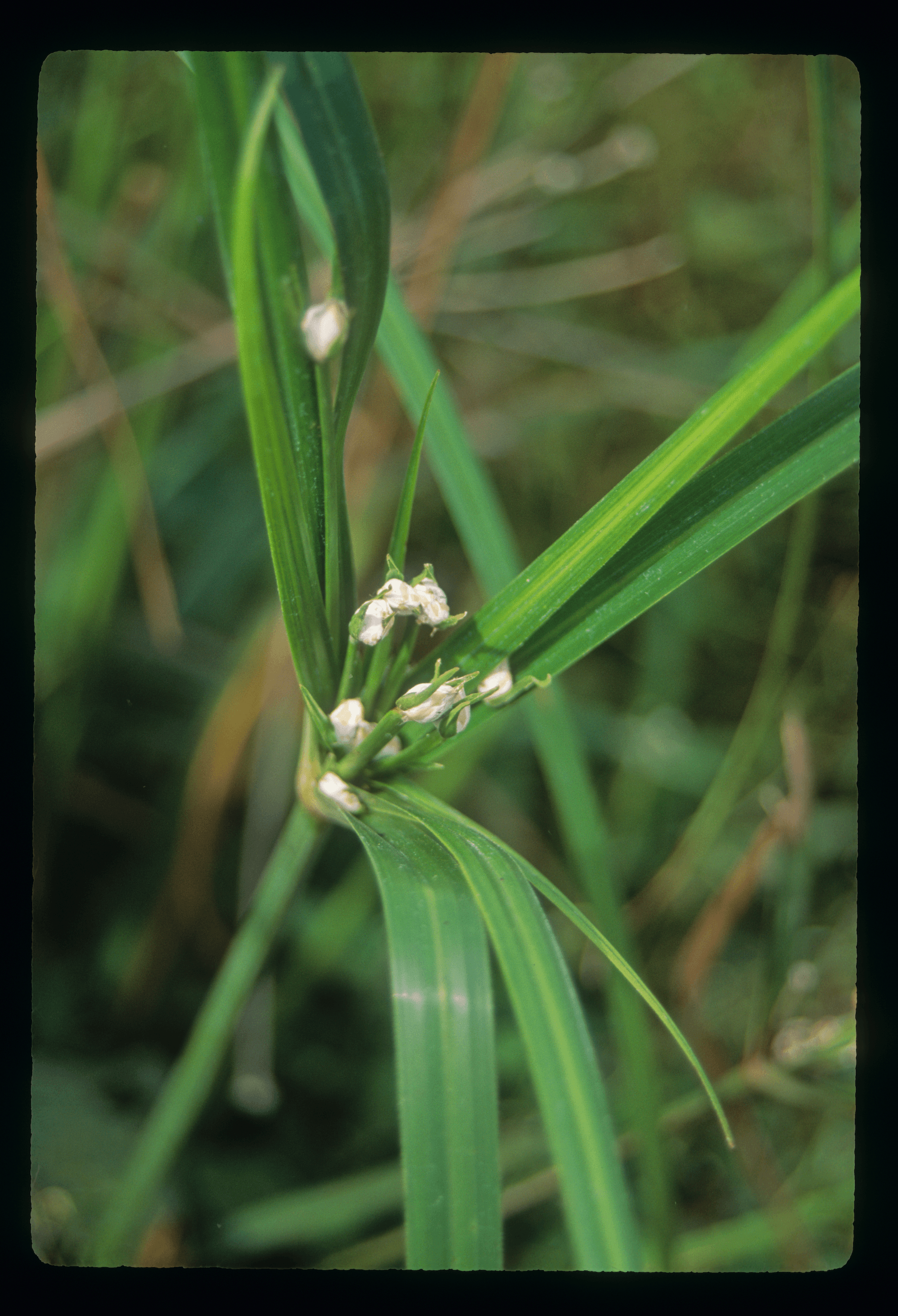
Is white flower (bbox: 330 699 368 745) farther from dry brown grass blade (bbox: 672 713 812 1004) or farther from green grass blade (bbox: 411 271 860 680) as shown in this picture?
dry brown grass blade (bbox: 672 713 812 1004)

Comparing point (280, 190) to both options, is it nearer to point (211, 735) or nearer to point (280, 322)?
point (280, 322)

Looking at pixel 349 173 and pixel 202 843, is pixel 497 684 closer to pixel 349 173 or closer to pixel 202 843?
pixel 349 173

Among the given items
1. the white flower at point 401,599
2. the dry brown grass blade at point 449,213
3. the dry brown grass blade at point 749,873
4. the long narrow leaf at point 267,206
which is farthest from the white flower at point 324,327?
the dry brown grass blade at point 449,213

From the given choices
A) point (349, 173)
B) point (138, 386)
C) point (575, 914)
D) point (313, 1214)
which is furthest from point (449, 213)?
point (313, 1214)

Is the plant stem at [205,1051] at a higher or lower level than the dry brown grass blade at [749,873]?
lower

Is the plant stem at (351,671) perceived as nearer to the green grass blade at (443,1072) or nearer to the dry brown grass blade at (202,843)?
the green grass blade at (443,1072)

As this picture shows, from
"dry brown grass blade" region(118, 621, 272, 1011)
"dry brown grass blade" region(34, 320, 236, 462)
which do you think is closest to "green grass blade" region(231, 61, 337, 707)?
"dry brown grass blade" region(34, 320, 236, 462)

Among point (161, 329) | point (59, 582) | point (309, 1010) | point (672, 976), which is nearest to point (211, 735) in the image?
point (59, 582)
